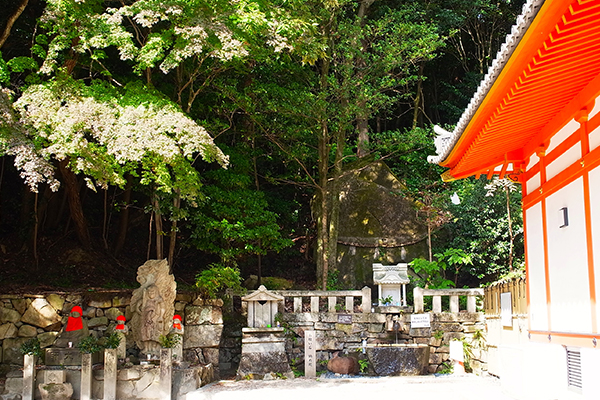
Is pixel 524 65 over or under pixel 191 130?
under

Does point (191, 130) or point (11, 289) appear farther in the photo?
point (11, 289)

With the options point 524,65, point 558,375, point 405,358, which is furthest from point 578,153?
point 405,358

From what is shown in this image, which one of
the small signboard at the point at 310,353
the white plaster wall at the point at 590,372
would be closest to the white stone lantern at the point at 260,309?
the small signboard at the point at 310,353

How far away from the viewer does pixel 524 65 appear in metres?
4.92

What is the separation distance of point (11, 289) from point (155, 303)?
381 centimetres

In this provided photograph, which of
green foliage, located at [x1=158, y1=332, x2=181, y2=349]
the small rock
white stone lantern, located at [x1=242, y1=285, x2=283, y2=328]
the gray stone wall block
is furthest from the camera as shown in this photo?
white stone lantern, located at [x1=242, y1=285, x2=283, y2=328]

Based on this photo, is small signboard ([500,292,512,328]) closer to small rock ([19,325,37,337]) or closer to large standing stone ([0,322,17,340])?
small rock ([19,325,37,337])

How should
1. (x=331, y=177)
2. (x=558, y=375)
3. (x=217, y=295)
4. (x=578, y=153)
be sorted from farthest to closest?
(x=331, y=177) → (x=217, y=295) → (x=558, y=375) → (x=578, y=153)

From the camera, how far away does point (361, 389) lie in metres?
9.64

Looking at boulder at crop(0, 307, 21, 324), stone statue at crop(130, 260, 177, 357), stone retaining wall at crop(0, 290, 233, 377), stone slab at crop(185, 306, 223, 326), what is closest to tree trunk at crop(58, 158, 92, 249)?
stone retaining wall at crop(0, 290, 233, 377)

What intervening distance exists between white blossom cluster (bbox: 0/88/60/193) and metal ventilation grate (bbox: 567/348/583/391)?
7.90 m

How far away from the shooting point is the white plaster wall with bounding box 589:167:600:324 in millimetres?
5559

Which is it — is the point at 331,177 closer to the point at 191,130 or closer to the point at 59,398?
the point at 191,130

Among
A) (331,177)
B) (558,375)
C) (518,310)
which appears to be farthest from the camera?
(331,177)
